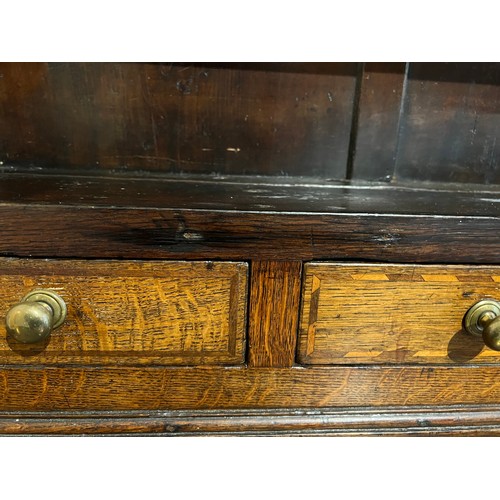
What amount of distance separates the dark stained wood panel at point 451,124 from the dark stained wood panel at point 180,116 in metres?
0.12

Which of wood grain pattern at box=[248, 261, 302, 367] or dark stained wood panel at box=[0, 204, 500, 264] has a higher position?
dark stained wood panel at box=[0, 204, 500, 264]

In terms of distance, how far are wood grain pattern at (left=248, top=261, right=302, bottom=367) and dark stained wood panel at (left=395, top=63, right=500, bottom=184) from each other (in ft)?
1.29

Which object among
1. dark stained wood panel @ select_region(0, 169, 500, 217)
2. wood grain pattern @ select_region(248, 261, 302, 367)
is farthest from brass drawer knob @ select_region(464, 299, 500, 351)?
wood grain pattern @ select_region(248, 261, 302, 367)

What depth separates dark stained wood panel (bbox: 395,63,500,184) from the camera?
800 mm

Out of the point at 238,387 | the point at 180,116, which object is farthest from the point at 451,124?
the point at 238,387

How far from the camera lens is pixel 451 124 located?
82cm

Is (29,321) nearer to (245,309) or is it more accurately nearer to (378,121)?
(245,309)

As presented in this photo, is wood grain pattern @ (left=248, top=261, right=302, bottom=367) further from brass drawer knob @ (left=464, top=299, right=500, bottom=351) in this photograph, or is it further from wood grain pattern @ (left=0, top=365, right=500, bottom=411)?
brass drawer knob @ (left=464, top=299, right=500, bottom=351)

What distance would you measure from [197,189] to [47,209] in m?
0.24

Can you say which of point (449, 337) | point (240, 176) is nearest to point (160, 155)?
point (240, 176)

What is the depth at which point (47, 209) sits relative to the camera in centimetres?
53

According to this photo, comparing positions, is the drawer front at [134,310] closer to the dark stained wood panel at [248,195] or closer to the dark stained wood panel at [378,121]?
the dark stained wood panel at [248,195]

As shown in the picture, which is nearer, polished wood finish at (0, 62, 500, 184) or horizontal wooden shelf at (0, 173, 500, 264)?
horizontal wooden shelf at (0, 173, 500, 264)

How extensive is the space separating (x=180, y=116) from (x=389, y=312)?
506 mm
